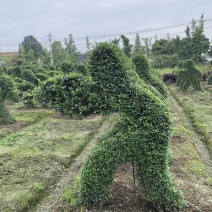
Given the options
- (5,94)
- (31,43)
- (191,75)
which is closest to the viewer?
(5,94)

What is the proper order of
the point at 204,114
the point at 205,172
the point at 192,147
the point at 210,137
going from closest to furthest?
the point at 205,172, the point at 192,147, the point at 210,137, the point at 204,114

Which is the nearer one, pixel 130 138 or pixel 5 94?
pixel 130 138

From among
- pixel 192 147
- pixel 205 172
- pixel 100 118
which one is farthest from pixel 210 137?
pixel 100 118

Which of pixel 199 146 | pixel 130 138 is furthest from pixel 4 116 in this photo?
pixel 130 138

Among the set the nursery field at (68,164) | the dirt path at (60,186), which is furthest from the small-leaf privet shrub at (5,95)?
the dirt path at (60,186)

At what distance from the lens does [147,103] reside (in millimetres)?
5637

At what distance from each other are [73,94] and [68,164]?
3.84 meters

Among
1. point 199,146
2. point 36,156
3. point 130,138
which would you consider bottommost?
point 199,146

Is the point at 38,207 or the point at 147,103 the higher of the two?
the point at 147,103

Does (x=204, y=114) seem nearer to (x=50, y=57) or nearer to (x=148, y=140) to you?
(x=148, y=140)

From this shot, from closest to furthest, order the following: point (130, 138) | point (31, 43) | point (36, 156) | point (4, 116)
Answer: point (130, 138), point (36, 156), point (4, 116), point (31, 43)

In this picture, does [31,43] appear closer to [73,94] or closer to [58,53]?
[58,53]

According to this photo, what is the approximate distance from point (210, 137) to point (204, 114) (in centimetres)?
448

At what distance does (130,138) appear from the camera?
568cm
